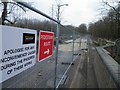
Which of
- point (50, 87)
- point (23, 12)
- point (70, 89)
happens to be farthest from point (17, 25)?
Answer: point (70, 89)

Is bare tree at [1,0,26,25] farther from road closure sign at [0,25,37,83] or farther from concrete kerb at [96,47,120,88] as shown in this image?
concrete kerb at [96,47,120,88]

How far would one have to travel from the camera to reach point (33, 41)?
285 centimetres

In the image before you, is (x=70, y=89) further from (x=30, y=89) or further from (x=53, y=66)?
(x=30, y=89)

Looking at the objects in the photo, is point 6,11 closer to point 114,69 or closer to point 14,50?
point 14,50

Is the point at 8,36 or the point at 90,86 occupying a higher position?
the point at 8,36

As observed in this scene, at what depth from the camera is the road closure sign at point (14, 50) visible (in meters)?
2.05

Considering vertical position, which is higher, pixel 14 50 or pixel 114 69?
pixel 14 50

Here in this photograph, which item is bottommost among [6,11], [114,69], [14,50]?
[114,69]

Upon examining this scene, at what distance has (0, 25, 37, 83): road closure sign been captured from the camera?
205 centimetres

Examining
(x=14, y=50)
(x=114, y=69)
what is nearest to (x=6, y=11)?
(x=14, y=50)

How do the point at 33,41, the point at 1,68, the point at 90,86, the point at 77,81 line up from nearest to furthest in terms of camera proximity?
1. the point at 1,68
2. the point at 33,41
3. the point at 90,86
4. the point at 77,81

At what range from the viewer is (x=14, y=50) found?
2.25 meters

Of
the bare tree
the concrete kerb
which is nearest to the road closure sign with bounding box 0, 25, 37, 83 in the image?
the bare tree

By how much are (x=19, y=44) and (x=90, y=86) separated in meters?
5.51
